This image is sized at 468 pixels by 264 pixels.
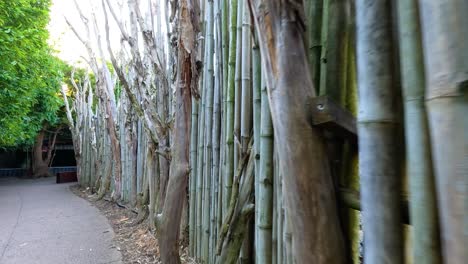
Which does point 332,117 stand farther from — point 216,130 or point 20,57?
point 20,57

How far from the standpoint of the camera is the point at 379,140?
37.1 inches

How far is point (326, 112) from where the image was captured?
1.14 meters

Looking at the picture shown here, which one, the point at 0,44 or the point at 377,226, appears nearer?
the point at 377,226

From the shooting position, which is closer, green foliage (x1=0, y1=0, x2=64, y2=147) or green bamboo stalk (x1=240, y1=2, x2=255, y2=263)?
green bamboo stalk (x1=240, y1=2, x2=255, y2=263)

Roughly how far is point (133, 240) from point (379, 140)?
4680mm

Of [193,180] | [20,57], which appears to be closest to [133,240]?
[193,180]

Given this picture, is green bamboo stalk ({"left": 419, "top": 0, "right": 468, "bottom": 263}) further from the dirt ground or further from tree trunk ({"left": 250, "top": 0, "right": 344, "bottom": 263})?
the dirt ground

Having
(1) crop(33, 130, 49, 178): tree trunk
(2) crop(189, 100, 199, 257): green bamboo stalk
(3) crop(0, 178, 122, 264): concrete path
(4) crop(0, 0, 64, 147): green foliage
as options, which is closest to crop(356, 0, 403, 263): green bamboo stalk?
(2) crop(189, 100, 199, 257): green bamboo stalk

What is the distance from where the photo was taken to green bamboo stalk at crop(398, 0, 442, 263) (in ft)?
2.58

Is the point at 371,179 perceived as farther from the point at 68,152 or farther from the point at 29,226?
the point at 68,152

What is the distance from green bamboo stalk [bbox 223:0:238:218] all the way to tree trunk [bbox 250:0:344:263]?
1.58 meters

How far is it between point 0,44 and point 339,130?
7.91 metres

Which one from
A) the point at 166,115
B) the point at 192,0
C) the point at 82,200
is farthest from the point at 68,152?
the point at 192,0

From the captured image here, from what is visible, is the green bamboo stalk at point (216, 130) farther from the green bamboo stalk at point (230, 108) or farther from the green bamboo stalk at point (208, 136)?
the green bamboo stalk at point (230, 108)
